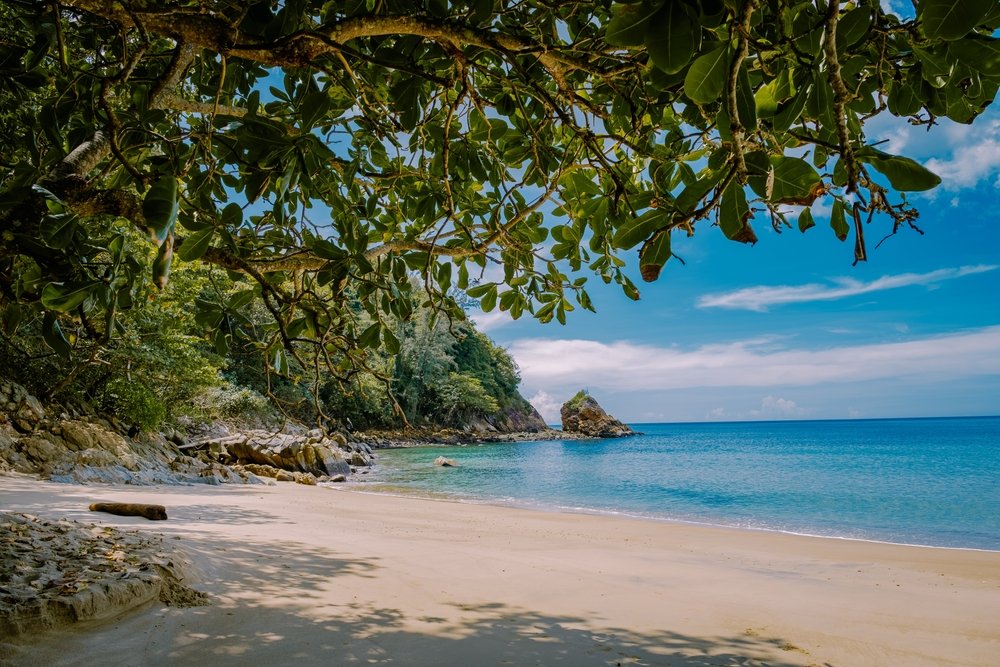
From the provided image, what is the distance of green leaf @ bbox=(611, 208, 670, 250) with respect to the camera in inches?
36.1

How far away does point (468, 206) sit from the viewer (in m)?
2.29

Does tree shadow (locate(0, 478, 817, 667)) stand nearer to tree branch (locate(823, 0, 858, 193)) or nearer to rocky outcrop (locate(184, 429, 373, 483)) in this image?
tree branch (locate(823, 0, 858, 193))

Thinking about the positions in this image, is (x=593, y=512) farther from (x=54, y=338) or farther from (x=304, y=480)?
(x=54, y=338)

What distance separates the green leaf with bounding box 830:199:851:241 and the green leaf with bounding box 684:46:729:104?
0.49m

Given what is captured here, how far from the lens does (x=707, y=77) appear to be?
80cm

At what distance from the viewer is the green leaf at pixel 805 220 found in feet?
4.32

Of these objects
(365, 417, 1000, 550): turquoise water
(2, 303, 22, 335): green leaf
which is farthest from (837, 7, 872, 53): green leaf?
(365, 417, 1000, 550): turquoise water

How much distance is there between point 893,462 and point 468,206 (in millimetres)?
32101

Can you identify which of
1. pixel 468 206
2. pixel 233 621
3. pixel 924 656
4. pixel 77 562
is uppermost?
pixel 468 206

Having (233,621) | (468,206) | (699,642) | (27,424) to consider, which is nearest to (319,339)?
(468,206)

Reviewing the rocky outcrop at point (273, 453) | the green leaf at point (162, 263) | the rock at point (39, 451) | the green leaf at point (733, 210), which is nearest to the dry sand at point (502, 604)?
the green leaf at point (162, 263)

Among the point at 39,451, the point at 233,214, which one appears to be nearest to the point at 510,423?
the point at 39,451

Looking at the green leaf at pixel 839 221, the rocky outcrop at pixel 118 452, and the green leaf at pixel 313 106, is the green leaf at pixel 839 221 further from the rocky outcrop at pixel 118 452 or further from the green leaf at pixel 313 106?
the rocky outcrop at pixel 118 452

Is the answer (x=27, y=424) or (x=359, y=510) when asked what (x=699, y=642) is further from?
(x=27, y=424)
